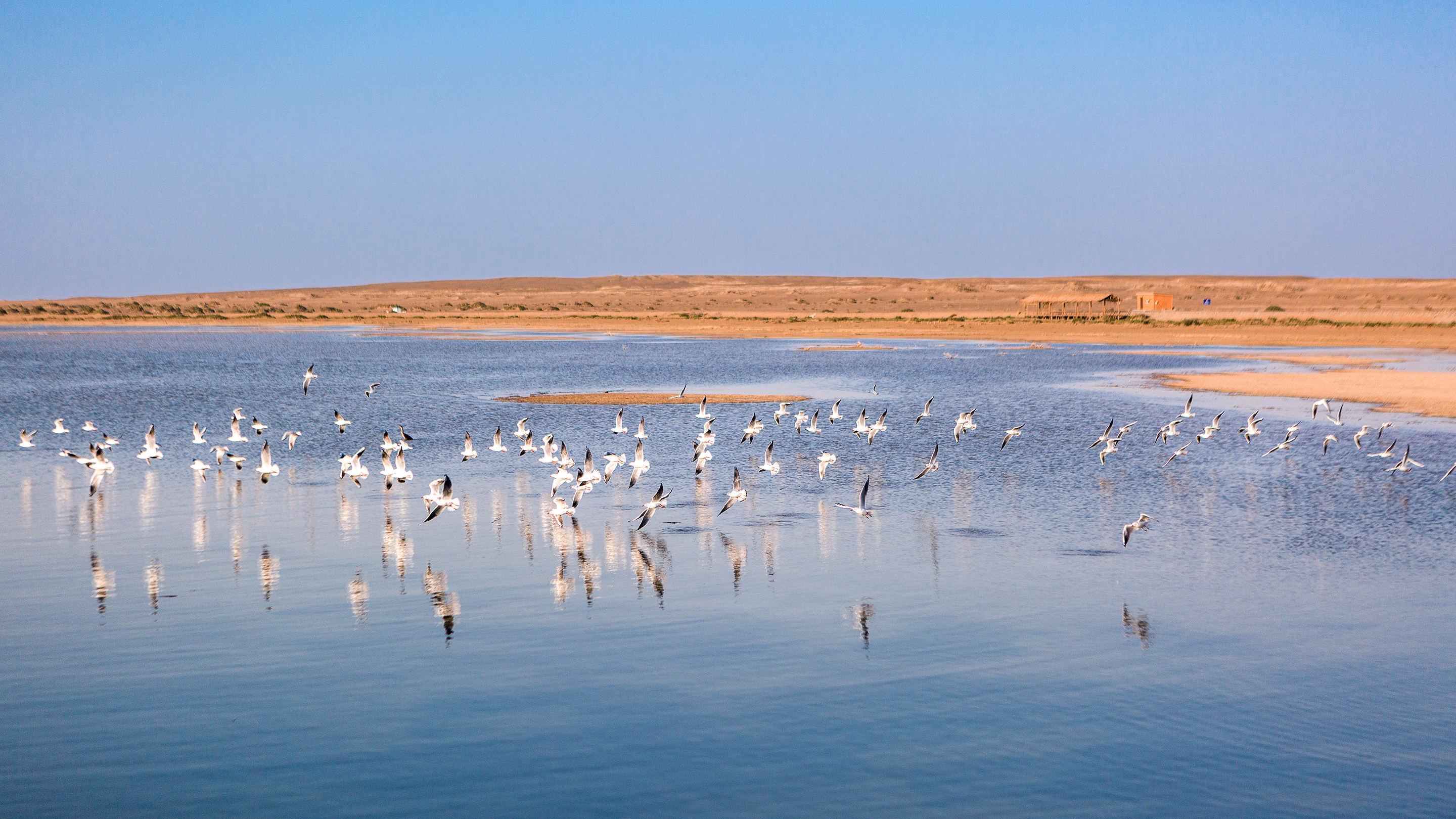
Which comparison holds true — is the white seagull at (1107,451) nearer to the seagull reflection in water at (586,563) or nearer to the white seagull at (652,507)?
the white seagull at (652,507)

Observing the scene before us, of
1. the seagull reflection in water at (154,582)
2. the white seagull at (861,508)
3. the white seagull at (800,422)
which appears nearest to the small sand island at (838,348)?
the white seagull at (800,422)

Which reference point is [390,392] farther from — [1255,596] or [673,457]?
[1255,596]

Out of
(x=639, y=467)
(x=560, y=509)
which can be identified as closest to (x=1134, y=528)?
(x=560, y=509)

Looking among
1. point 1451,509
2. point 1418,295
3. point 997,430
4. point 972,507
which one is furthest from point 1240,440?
point 1418,295

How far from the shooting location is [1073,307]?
104 m

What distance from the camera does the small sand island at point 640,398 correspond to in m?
40.6

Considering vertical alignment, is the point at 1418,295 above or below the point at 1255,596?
above

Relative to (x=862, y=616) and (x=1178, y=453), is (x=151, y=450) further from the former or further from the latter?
(x=1178, y=453)

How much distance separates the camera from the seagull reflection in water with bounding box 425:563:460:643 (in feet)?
46.5

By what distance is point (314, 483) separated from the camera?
24.2m

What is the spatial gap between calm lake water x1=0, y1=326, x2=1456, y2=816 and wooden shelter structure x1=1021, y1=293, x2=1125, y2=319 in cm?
7547

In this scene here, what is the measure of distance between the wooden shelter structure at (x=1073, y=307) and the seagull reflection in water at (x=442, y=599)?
295 ft

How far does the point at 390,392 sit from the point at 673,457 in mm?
20088

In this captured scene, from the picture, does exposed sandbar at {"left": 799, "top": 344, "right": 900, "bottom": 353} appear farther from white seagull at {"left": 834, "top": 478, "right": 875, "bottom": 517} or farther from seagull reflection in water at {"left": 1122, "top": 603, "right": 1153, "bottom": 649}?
seagull reflection in water at {"left": 1122, "top": 603, "right": 1153, "bottom": 649}
